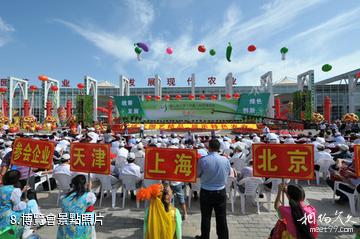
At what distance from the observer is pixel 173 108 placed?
29469mm

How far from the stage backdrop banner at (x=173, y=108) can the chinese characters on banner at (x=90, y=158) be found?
2429 centimetres

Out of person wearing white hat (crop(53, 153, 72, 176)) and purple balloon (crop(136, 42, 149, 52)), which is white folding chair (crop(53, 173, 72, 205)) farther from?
purple balloon (crop(136, 42, 149, 52))

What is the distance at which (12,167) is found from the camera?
15.7ft

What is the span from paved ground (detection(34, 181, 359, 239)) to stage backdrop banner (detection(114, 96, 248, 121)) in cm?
2290

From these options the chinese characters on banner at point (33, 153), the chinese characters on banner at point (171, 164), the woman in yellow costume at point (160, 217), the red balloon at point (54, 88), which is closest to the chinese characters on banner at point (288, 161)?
the chinese characters on banner at point (171, 164)

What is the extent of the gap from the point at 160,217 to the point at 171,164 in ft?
3.29

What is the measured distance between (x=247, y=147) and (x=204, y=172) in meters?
5.86

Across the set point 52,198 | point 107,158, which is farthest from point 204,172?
point 52,198

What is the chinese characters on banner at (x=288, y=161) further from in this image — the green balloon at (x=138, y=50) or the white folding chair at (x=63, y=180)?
the green balloon at (x=138, y=50)

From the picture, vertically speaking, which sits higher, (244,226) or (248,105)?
(248,105)

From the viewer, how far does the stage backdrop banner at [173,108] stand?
2841 cm

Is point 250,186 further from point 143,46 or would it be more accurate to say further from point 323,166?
point 143,46

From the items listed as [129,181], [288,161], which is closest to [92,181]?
[129,181]

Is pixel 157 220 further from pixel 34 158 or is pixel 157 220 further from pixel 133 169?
pixel 34 158
